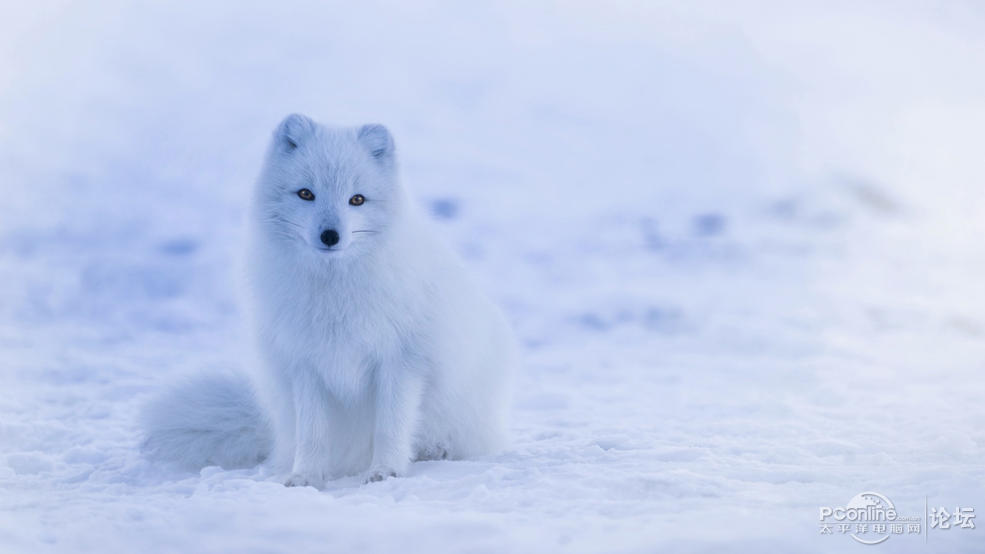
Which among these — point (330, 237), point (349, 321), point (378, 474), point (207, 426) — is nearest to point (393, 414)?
point (378, 474)

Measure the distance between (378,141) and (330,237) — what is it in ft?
1.33

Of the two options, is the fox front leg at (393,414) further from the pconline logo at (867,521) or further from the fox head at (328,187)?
the pconline logo at (867,521)

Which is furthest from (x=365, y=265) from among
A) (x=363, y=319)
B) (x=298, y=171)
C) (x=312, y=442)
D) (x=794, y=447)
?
(x=794, y=447)

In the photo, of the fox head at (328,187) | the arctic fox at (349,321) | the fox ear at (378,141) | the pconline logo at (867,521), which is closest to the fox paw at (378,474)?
the arctic fox at (349,321)

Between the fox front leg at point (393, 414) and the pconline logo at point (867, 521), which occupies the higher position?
the fox front leg at point (393, 414)

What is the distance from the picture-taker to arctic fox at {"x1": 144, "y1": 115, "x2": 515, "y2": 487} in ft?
9.43

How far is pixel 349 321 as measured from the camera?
9.65 feet

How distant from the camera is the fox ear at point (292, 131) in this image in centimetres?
291

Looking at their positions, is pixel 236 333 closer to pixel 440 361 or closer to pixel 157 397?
pixel 157 397

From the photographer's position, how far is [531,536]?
2289 mm

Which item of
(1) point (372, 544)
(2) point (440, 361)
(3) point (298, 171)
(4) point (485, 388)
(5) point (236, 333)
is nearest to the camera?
(1) point (372, 544)

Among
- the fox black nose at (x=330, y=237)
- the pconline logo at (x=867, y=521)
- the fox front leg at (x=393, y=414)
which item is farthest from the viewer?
the fox front leg at (x=393, y=414)

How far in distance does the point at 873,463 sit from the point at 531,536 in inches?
56.3

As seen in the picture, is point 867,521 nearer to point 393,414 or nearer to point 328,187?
point 393,414
